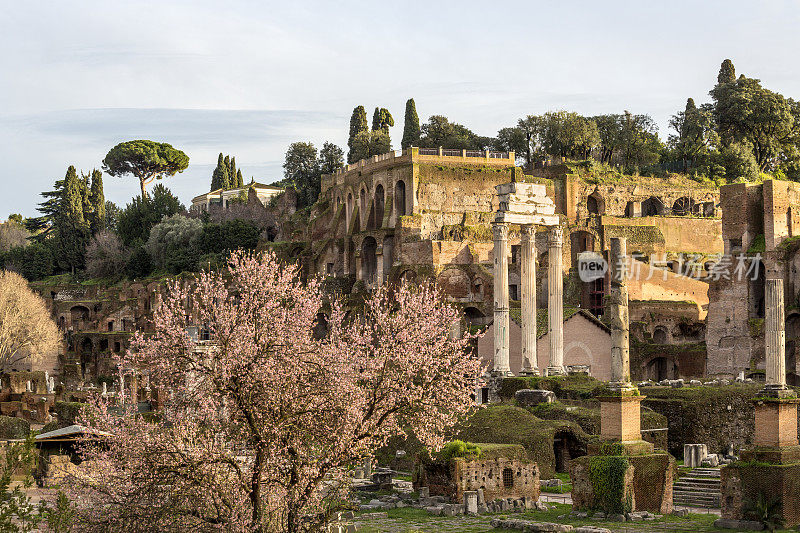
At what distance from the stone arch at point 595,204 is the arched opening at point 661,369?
62.1 feet

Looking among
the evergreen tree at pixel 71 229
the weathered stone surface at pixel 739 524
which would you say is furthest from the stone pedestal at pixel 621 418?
the evergreen tree at pixel 71 229

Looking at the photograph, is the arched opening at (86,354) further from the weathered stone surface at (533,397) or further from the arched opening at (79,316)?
the weathered stone surface at (533,397)

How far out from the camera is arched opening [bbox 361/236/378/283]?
2716 inches

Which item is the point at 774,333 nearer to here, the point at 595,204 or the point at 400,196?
the point at 400,196

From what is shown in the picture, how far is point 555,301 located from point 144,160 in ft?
196

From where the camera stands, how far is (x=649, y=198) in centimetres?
7331

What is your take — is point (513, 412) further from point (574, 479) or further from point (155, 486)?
point (155, 486)

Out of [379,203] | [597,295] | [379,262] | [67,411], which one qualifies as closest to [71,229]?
[379,203]

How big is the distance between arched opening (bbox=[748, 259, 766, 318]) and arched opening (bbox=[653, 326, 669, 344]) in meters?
9.08

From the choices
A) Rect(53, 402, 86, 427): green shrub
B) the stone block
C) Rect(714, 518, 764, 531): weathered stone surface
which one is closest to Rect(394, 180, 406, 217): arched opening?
Rect(53, 402, 86, 427): green shrub

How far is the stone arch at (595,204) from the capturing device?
7219 cm

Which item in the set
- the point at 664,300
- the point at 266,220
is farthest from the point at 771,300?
the point at 266,220

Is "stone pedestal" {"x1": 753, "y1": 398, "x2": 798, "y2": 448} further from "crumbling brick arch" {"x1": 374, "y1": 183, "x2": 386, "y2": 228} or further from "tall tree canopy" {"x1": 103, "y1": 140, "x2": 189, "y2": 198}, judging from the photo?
"tall tree canopy" {"x1": 103, "y1": 140, "x2": 189, "y2": 198}

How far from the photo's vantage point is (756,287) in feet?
163
